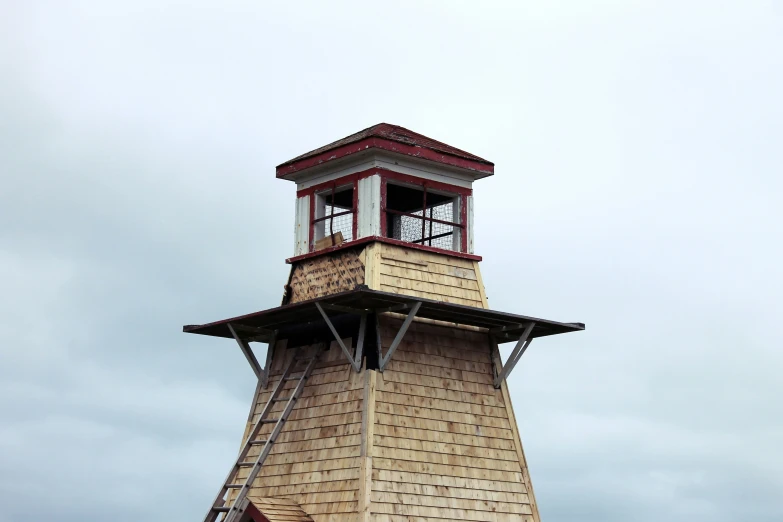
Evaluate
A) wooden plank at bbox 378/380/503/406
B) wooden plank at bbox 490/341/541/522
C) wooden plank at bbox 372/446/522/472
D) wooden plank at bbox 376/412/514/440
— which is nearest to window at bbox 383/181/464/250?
wooden plank at bbox 490/341/541/522

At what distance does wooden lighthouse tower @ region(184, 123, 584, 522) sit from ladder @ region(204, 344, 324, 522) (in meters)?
0.05

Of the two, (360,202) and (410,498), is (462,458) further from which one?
(360,202)

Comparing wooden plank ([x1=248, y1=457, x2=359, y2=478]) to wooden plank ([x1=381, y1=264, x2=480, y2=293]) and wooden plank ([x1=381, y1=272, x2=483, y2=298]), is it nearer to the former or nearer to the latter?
wooden plank ([x1=381, y1=272, x2=483, y2=298])

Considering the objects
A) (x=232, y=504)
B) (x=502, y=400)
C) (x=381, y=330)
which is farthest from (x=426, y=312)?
(x=232, y=504)

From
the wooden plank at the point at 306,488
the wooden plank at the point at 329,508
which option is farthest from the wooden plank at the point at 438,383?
the wooden plank at the point at 329,508

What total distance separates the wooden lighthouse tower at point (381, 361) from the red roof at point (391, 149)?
47 millimetres

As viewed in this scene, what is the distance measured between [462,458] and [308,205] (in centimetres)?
765

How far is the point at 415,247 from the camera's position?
31.2 metres

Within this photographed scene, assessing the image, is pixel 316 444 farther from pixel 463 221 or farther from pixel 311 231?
pixel 463 221

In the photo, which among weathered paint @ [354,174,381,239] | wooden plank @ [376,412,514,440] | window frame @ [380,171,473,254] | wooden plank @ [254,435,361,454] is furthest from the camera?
window frame @ [380,171,473,254]

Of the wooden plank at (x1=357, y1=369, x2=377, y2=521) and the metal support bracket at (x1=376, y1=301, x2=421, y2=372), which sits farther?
the metal support bracket at (x1=376, y1=301, x2=421, y2=372)

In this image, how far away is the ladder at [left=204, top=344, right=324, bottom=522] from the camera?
29.6 meters

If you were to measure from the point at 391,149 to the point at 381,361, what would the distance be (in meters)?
5.14

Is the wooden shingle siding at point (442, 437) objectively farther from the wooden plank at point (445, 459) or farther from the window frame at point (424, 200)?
the window frame at point (424, 200)
